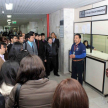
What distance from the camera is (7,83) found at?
168cm

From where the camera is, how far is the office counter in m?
3.43

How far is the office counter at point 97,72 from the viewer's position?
343 cm

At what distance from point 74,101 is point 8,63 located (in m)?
1.21

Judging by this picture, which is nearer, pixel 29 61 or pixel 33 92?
pixel 33 92

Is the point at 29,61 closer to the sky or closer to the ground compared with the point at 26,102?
closer to the sky

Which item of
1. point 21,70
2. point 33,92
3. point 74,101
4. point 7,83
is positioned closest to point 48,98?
point 33,92

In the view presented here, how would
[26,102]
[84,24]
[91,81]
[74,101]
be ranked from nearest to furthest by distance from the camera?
[74,101] → [26,102] → [91,81] → [84,24]

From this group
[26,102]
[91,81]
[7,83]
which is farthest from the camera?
[91,81]

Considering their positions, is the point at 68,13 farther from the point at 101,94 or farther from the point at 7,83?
the point at 7,83

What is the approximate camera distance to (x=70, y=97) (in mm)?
823

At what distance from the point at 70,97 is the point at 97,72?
3.08m

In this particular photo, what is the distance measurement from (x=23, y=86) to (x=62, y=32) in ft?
13.7

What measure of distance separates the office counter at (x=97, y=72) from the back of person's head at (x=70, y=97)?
2.73 metres

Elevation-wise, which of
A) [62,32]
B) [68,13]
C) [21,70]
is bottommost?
[21,70]
